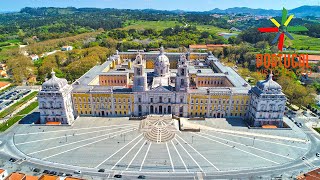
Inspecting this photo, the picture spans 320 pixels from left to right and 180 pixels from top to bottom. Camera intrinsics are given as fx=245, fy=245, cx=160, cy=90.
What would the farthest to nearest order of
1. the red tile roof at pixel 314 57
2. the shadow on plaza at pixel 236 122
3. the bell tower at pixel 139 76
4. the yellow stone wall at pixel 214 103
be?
the red tile roof at pixel 314 57 < the yellow stone wall at pixel 214 103 < the bell tower at pixel 139 76 < the shadow on plaza at pixel 236 122

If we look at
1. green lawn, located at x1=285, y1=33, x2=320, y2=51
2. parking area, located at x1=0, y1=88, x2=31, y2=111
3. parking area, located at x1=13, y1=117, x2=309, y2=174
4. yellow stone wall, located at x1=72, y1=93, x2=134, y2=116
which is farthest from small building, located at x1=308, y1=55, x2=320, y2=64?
parking area, located at x1=0, y1=88, x2=31, y2=111

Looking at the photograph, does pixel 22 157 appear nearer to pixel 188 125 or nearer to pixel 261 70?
pixel 188 125

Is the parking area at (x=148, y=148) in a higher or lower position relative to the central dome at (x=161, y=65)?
lower

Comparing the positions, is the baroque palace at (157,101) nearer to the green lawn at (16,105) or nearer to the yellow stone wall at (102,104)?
the yellow stone wall at (102,104)

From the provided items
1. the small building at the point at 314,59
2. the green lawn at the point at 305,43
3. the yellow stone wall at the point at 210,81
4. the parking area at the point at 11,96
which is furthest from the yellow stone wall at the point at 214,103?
the green lawn at the point at 305,43

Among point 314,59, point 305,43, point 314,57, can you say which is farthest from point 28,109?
point 305,43

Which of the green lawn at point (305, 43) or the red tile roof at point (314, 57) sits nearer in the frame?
the red tile roof at point (314, 57)

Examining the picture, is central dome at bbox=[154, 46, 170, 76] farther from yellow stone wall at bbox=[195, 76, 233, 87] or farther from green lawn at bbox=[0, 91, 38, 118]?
green lawn at bbox=[0, 91, 38, 118]
